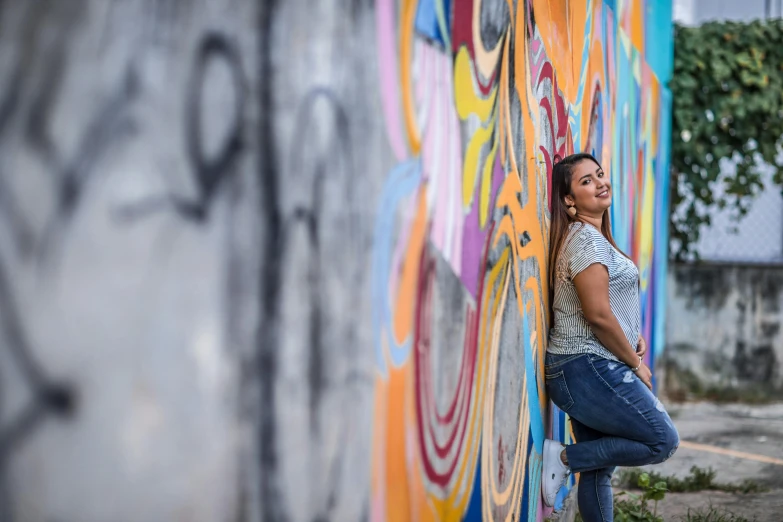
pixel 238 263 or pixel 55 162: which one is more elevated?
pixel 55 162

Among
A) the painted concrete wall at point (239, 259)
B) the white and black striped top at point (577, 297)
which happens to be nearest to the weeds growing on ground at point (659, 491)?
the white and black striped top at point (577, 297)

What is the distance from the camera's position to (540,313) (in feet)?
11.9

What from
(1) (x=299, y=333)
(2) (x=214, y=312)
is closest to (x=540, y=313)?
(1) (x=299, y=333)

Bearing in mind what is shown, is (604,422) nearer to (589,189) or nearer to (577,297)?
(577,297)

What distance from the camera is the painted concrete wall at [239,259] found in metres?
1.25

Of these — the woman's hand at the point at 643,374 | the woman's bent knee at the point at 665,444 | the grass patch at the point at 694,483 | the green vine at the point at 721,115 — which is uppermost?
the green vine at the point at 721,115

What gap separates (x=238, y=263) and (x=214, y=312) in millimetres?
99

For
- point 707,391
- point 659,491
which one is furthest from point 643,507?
point 707,391

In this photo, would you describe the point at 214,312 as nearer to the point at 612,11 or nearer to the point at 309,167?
the point at 309,167

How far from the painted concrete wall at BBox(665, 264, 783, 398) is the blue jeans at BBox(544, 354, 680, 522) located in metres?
5.39

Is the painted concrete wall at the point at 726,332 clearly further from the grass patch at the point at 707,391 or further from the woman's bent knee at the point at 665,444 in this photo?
the woman's bent knee at the point at 665,444

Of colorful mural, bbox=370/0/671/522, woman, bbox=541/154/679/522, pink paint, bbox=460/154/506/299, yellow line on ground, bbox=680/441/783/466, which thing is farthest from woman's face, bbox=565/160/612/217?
yellow line on ground, bbox=680/441/783/466

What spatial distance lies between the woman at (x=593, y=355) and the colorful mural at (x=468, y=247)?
89 mm

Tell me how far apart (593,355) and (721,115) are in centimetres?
597
